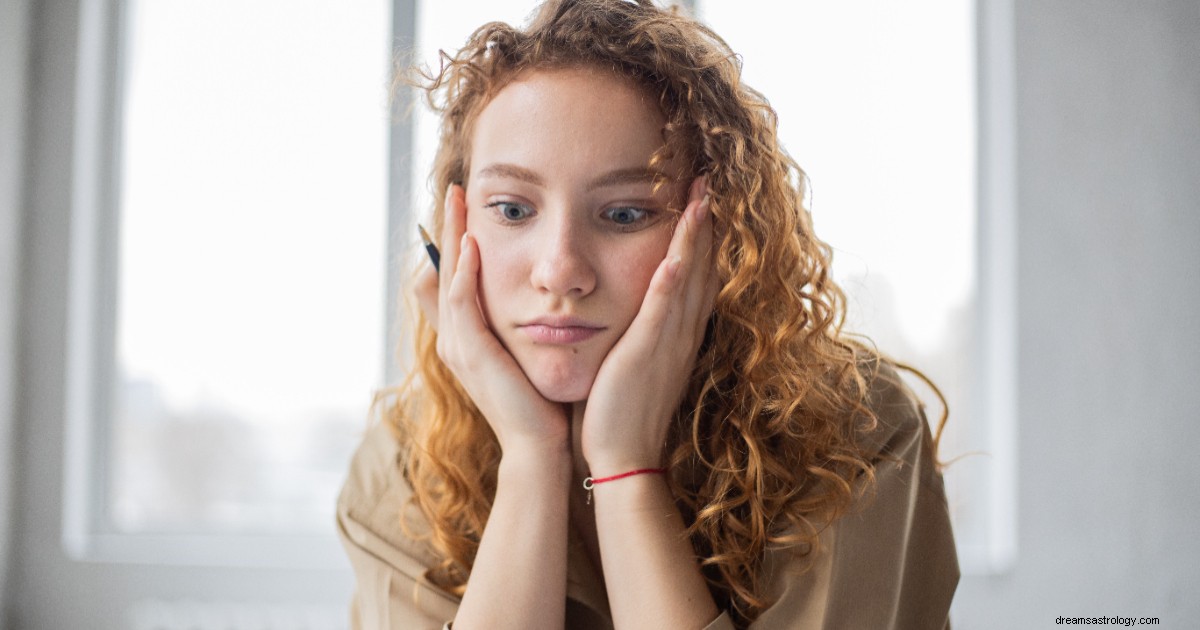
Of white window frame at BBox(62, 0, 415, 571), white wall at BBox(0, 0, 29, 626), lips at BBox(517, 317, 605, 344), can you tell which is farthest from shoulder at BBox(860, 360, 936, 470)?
white wall at BBox(0, 0, 29, 626)

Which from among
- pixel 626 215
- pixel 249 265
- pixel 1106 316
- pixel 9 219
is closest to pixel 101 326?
pixel 9 219

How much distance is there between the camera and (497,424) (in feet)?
3.44

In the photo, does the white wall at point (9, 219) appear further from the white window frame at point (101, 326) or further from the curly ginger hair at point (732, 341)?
the curly ginger hair at point (732, 341)

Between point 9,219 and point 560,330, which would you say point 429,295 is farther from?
point 9,219

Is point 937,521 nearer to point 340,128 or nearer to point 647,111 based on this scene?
point 647,111

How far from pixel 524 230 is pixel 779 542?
45 centimetres

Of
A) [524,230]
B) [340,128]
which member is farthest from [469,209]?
[340,128]

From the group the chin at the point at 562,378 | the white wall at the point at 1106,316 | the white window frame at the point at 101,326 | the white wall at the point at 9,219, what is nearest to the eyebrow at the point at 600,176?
the chin at the point at 562,378

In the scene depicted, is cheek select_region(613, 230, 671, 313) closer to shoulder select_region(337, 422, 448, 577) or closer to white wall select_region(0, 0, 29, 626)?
shoulder select_region(337, 422, 448, 577)

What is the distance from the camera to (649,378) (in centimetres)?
98

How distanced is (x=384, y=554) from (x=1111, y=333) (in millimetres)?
1913

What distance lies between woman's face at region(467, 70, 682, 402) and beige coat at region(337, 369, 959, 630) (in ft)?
0.97

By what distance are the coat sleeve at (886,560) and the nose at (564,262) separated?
14.7 inches

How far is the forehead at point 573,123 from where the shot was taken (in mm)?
932
